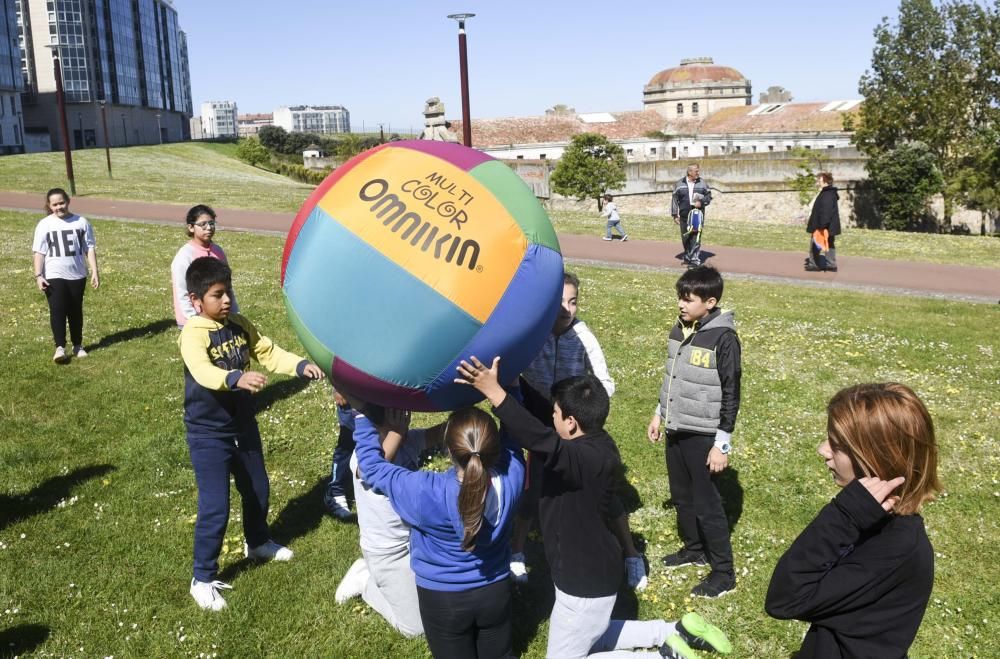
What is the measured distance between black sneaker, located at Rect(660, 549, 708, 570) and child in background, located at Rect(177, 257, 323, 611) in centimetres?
305

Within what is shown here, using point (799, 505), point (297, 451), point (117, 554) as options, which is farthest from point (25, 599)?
point (799, 505)

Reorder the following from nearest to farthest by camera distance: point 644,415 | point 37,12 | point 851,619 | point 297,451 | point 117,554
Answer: point 851,619 < point 117,554 < point 297,451 < point 644,415 < point 37,12

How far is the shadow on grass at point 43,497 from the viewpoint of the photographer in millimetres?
6516

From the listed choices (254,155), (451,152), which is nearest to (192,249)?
(451,152)

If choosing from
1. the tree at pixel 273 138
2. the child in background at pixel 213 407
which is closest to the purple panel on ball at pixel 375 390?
the child in background at pixel 213 407

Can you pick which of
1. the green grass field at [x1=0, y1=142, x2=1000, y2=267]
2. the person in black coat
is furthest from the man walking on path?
the green grass field at [x1=0, y1=142, x2=1000, y2=267]

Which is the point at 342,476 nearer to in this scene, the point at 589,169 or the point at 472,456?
the point at 472,456

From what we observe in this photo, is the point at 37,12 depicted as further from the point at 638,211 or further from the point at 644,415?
the point at 644,415

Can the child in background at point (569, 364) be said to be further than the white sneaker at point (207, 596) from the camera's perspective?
Yes

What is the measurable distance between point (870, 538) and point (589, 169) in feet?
140

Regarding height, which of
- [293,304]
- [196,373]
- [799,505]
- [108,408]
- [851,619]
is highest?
[293,304]

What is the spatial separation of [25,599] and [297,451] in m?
2.97

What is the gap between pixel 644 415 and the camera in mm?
8984

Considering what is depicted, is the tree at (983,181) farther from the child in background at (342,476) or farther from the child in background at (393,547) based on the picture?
the child in background at (393,547)
